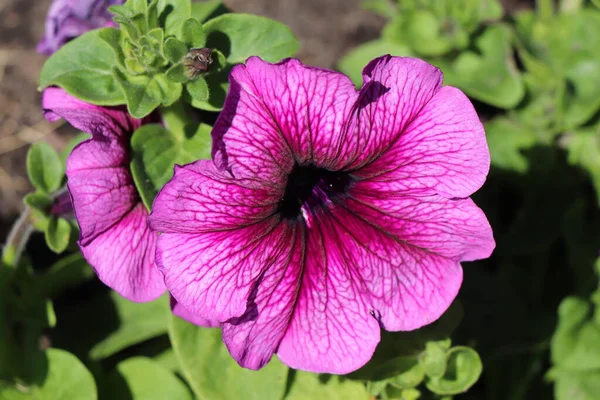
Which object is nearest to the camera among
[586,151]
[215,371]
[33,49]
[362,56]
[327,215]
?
[327,215]

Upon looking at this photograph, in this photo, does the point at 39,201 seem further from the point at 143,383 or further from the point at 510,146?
the point at 510,146

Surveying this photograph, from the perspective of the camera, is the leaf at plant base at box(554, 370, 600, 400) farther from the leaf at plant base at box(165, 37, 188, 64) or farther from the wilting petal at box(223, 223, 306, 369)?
the leaf at plant base at box(165, 37, 188, 64)

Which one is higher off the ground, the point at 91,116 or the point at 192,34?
the point at 192,34

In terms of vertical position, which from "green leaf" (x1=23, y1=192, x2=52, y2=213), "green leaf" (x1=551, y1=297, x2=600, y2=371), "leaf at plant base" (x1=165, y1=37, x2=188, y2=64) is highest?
"leaf at plant base" (x1=165, y1=37, x2=188, y2=64)

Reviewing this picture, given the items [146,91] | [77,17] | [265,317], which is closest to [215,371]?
[265,317]

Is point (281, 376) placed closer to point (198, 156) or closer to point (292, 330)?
point (292, 330)

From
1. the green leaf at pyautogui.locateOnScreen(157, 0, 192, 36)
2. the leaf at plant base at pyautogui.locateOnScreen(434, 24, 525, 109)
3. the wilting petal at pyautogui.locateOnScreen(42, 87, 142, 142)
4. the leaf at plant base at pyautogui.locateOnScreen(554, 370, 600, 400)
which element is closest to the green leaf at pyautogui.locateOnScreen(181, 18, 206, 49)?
the green leaf at pyautogui.locateOnScreen(157, 0, 192, 36)

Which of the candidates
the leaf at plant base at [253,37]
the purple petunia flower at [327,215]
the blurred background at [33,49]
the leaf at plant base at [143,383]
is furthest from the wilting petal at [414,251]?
the blurred background at [33,49]

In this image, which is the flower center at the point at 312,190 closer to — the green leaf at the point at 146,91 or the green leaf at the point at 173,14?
the green leaf at the point at 146,91
